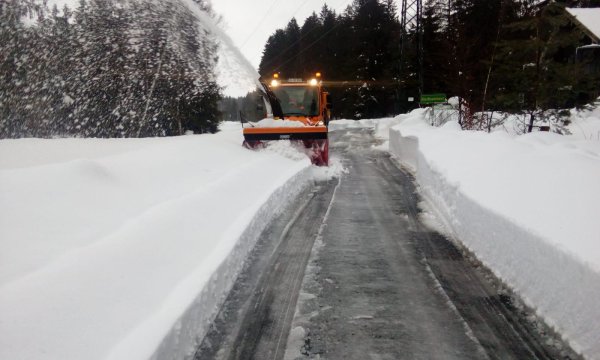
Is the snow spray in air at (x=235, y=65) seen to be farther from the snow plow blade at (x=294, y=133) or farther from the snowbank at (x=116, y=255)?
the snowbank at (x=116, y=255)

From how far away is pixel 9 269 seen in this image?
327 cm

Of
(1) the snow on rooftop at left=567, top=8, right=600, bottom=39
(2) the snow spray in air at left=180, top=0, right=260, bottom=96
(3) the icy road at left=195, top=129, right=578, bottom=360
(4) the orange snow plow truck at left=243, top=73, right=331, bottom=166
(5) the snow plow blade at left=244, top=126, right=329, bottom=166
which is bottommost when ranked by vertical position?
(3) the icy road at left=195, top=129, right=578, bottom=360

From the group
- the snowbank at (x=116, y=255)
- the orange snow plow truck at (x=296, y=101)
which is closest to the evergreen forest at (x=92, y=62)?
the orange snow plow truck at (x=296, y=101)

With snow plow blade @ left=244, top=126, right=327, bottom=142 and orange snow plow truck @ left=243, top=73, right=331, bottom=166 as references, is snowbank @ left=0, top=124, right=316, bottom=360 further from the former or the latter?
orange snow plow truck @ left=243, top=73, right=331, bottom=166

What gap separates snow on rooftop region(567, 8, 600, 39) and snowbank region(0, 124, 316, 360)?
30.9 m

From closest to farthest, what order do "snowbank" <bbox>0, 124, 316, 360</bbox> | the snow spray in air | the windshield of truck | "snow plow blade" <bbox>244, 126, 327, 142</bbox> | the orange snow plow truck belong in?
1. "snowbank" <bbox>0, 124, 316, 360</bbox>
2. the snow spray in air
3. "snow plow blade" <bbox>244, 126, 327, 142</bbox>
4. the orange snow plow truck
5. the windshield of truck

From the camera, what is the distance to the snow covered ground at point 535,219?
3422 mm

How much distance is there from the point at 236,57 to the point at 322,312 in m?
8.16

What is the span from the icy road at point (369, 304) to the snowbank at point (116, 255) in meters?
0.36

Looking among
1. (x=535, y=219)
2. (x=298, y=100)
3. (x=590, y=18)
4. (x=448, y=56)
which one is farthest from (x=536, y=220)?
(x=590, y=18)

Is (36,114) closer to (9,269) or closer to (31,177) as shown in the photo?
(31,177)

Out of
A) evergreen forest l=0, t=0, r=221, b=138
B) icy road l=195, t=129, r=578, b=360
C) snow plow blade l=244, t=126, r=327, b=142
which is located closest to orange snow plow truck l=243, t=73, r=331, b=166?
snow plow blade l=244, t=126, r=327, b=142

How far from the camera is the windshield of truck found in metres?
14.4

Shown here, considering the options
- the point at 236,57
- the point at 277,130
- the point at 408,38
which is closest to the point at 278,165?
the point at 277,130
